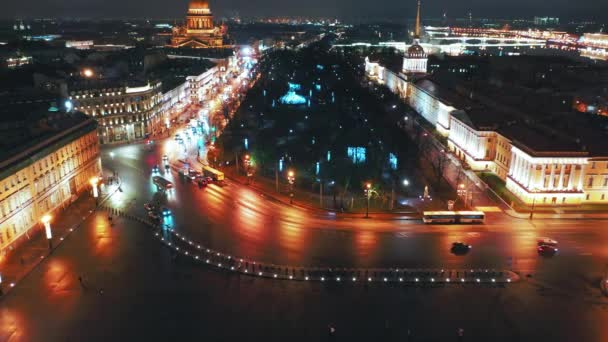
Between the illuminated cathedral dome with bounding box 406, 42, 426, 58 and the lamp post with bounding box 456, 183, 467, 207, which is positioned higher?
the illuminated cathedral dome with bounding box 406, 42, 426, 58

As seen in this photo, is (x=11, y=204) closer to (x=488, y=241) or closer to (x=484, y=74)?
(x=488, y=241)

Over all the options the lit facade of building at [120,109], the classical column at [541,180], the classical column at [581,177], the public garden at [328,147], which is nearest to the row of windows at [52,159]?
the public garden at [328,147]

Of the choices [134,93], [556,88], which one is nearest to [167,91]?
[134,93]

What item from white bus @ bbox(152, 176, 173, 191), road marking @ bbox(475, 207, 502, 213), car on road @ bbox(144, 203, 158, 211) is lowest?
road marking @ bbox(475, 207, 502, 213)

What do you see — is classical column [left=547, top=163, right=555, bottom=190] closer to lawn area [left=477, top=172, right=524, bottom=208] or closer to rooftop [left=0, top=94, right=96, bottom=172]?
lawn area [left=477, top=172, right=524, bottom=208]

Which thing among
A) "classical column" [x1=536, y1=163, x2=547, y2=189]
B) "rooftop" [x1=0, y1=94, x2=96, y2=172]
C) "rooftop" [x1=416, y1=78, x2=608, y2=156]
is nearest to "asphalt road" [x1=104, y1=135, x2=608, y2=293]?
"classical column" [x1=536, y1=163, x2=547, y2=189]

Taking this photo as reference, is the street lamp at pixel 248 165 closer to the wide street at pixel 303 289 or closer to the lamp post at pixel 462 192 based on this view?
the wide street at pixel 303 289

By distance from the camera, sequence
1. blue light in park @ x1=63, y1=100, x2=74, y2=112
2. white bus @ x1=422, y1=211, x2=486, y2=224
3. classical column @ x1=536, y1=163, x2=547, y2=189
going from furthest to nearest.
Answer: blue light in park @ x1=63, y1=100, x2=74, y2=112, classical column @ x1=536, y1=163, x2=547, y2=189, white bus @ x1=422, y1=211, x2=486, y2=224
